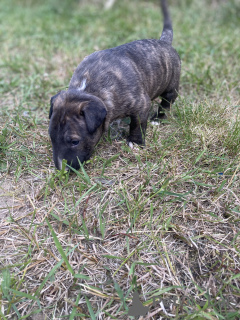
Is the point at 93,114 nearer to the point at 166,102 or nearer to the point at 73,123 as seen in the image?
the point at 73,123

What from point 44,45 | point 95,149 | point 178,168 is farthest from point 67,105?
point 44,45

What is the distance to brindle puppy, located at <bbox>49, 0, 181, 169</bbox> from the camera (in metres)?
2.88

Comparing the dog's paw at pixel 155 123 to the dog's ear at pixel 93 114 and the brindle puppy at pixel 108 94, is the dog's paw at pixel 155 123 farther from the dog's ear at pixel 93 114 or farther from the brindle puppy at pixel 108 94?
the dog's ear at pixel 93 114

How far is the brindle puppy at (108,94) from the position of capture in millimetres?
2877

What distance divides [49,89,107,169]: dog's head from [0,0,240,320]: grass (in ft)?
0.75

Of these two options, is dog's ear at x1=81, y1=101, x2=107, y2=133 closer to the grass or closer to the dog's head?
the dog's head

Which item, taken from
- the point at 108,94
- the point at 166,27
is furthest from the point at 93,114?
the point at 166,27

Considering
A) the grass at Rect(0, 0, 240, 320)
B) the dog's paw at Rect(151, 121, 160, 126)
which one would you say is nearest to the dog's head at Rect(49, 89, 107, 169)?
the grass at Rect(0, 0, 240, 320)

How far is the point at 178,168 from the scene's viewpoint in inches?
122

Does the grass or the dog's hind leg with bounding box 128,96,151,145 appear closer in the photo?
the grass

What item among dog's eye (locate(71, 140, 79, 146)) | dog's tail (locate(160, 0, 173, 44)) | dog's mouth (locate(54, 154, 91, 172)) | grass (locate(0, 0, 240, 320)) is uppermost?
dog's tail (locate(160, 0, 173, 44))

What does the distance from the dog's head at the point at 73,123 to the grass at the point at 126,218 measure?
0.23m

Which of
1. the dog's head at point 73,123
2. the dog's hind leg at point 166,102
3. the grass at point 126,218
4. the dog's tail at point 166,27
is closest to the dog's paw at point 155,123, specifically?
the grass at point 126,218

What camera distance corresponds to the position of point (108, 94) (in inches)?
126
